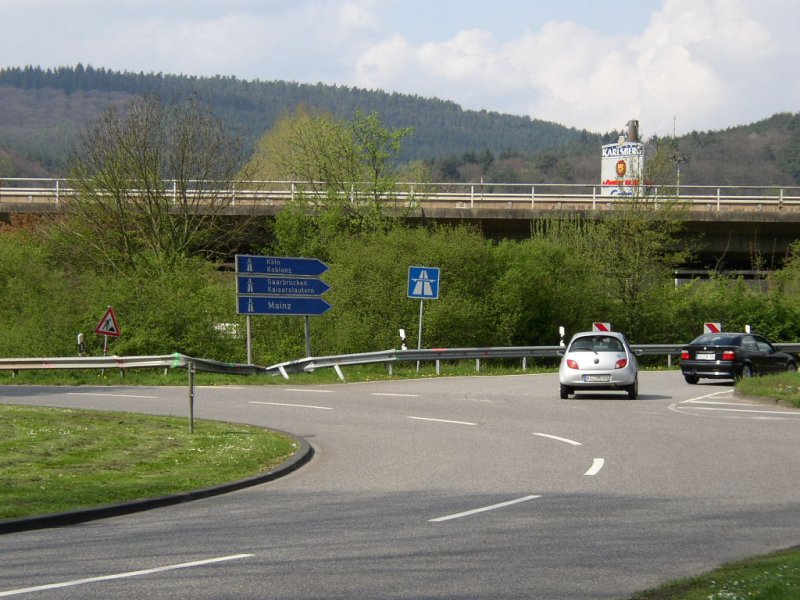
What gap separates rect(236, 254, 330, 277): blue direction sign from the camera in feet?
105

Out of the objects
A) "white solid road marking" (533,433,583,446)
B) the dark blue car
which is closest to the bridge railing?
the dark blue car

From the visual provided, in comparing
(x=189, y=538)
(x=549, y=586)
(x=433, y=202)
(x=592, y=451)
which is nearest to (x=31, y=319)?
(x=433, y=202)

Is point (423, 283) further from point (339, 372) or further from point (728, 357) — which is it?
point (728, 357)

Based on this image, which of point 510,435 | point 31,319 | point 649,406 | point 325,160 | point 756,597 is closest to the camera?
point 756,597

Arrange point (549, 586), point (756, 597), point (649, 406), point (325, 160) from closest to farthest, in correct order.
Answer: point (756, 597), point (549, 586), point (649, 406), point (325, 160)

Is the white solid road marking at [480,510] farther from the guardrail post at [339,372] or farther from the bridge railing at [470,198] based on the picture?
the bridge railing at [470,198]

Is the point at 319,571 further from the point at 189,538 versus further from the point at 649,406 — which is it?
the point at 649,406

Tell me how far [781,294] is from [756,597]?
47.8 metres

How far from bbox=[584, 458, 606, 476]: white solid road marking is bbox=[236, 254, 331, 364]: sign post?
18.7 m

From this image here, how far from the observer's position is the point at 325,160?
4847 cm

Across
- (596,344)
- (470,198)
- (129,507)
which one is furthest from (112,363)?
(470,198)

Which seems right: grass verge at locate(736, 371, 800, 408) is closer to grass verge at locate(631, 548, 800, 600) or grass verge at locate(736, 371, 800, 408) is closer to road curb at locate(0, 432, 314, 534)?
road curb at locate(0, 432, 314, 534)

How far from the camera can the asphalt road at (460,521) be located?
7.36 m

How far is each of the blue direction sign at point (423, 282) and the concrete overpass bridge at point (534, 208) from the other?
12.5 meters
